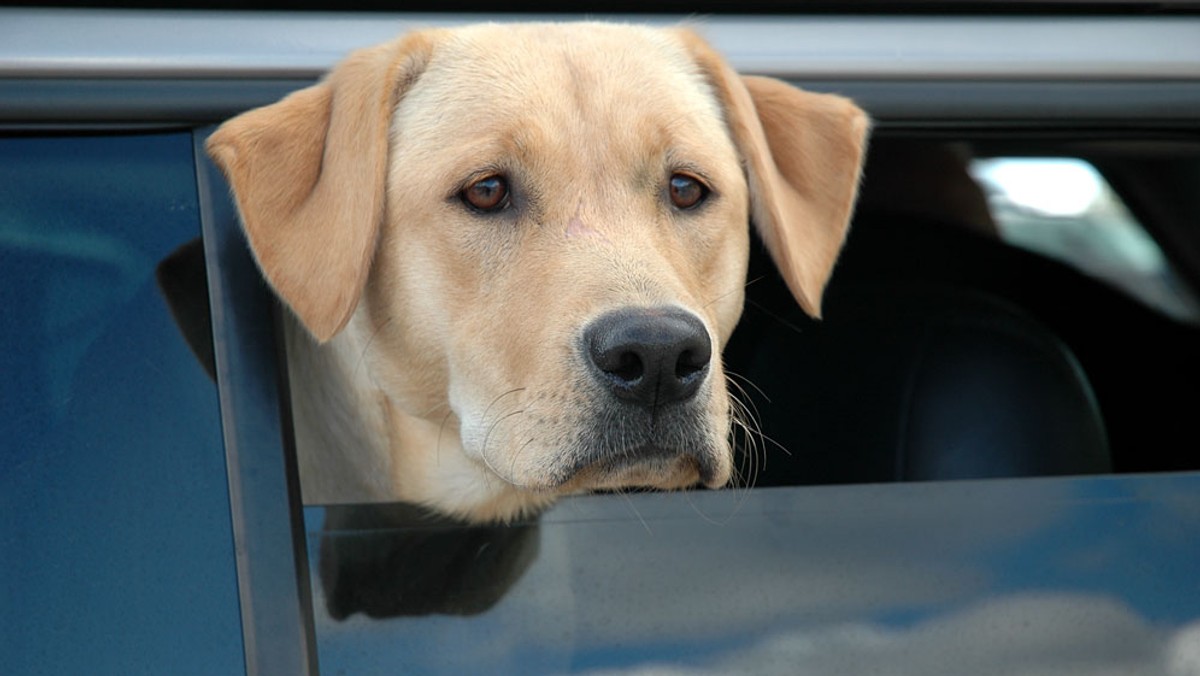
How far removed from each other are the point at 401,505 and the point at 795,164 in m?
0.95

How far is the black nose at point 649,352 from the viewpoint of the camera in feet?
5.40

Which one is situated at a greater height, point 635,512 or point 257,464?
point 257,464

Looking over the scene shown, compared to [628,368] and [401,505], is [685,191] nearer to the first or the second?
[628,368]

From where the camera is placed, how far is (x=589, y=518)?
164 centimetres

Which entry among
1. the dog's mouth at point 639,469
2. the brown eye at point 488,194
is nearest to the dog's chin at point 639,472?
the dog's mouth at point 639,469

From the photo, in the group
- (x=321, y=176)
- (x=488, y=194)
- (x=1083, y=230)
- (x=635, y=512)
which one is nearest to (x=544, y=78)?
(x=488, y=194)

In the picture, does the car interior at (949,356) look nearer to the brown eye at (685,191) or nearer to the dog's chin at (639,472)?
the dog's chin at (639,472)

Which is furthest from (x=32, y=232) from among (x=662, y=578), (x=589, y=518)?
(x=662, y=578)

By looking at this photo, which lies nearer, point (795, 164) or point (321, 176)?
point (321, 176)

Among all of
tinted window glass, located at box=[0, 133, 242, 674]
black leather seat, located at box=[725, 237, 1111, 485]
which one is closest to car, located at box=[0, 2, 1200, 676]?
tinted window glass, located at box=[0, 133, 242, 674]

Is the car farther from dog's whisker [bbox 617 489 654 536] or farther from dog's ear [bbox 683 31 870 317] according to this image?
dog's ear [bbox 683 31 870 317]

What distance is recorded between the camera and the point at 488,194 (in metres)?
1.94

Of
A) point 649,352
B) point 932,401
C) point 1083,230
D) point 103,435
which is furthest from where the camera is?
point 1083,230

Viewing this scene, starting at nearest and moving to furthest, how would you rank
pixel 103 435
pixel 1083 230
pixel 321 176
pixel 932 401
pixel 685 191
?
pixel 103 435 → pixel 321 176 → pixel 685 191 → pixel 932 401 → pixel 1083 230
